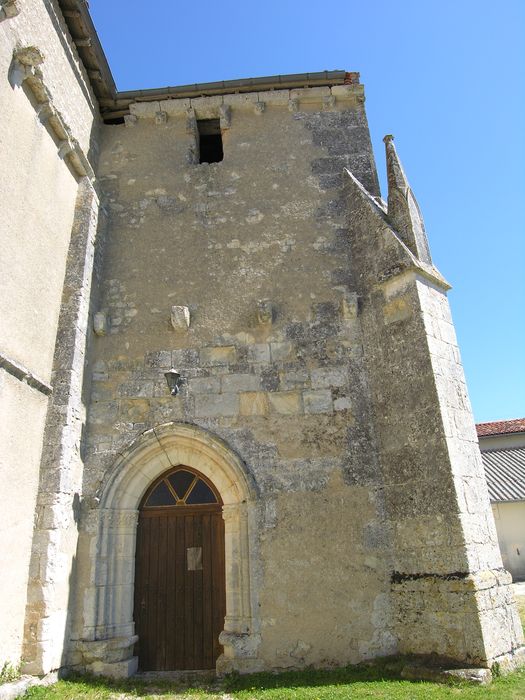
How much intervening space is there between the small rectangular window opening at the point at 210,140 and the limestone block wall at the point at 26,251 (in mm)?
2059

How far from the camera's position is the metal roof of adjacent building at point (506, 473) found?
15.8 m

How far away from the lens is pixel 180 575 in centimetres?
529

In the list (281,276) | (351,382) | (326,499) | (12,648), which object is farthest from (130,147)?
(12,648)

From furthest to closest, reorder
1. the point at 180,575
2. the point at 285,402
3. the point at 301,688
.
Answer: the point at 285,402, the point at 180,575, the point at 301,688

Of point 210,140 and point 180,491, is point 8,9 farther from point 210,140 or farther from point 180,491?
point 180,491

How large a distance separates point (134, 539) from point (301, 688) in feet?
6.91

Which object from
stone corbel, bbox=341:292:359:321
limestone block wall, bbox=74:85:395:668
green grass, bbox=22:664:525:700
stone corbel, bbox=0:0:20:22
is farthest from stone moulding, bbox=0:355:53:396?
stone corbel, bbox=341:292:359:321

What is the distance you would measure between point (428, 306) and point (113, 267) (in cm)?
368

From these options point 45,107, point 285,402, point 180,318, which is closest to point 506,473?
point 285,402

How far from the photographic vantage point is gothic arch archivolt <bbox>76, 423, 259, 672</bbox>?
15.8 ft

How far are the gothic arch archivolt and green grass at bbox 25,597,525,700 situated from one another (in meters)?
0.27

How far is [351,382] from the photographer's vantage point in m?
5.62

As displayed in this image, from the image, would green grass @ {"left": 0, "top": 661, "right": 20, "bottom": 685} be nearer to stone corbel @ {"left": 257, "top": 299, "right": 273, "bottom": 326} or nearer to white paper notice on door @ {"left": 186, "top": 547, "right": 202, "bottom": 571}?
white paper notice on door @ {"left": 186, "top": 547, "right": 202, "bottom": 571}

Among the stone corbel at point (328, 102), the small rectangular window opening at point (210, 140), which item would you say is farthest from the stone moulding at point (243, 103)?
the small rectangular window opening at point (210, 140)
